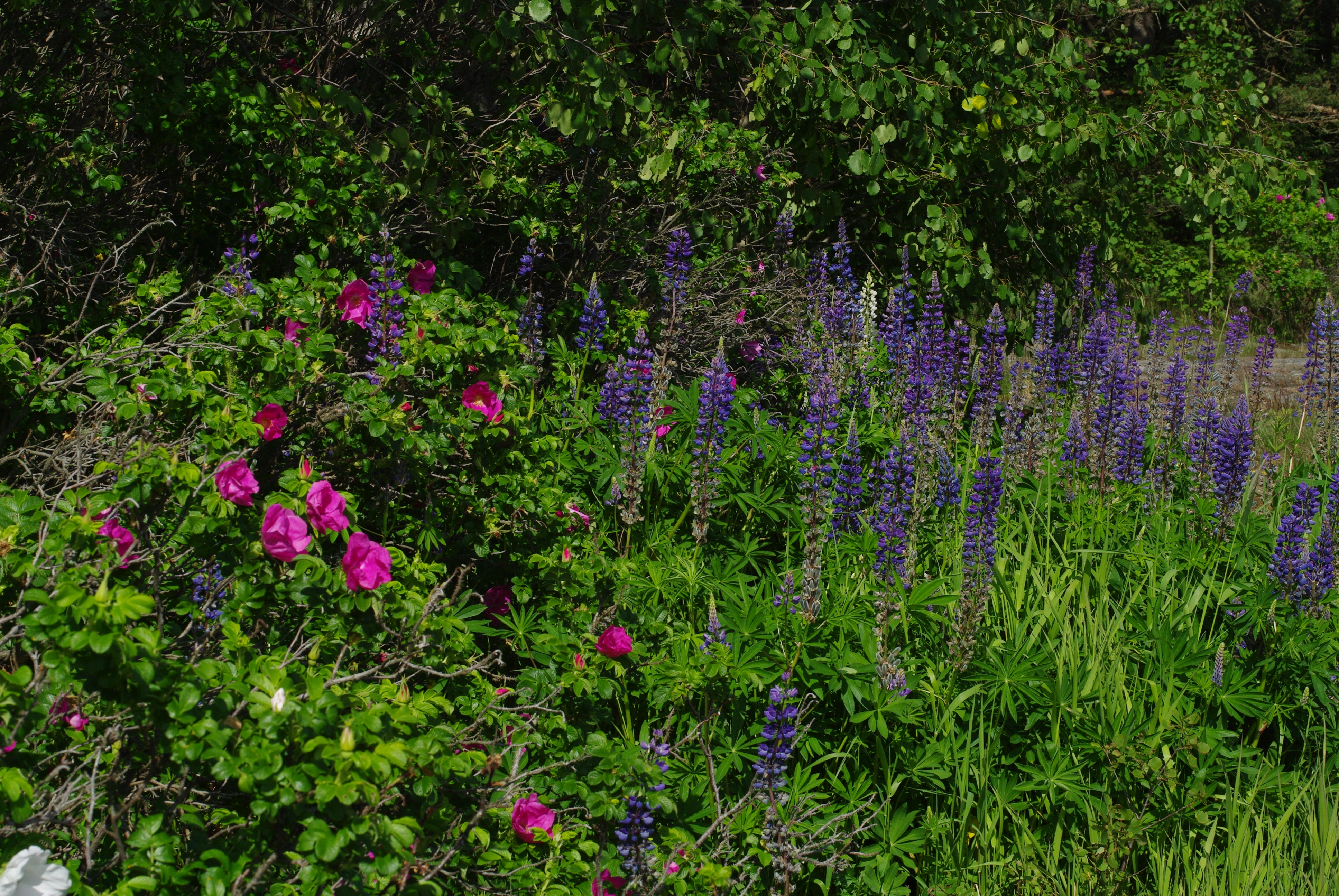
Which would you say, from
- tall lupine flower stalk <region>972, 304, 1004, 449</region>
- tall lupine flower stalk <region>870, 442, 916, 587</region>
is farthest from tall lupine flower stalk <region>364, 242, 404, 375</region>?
tall lupine flower stalk <region>972, 304, 1004, 449</region>

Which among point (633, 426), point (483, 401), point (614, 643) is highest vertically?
point (483, 401)

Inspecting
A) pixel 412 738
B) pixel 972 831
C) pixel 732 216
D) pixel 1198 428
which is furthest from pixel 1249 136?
pixel 412 738

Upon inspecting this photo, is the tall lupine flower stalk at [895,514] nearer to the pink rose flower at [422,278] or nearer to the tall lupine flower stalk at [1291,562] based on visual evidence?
the tall lupine flower stalk at [1291,562]

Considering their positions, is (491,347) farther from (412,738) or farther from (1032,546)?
(1032,546)

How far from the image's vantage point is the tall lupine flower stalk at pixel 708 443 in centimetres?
303

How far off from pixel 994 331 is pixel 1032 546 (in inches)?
41.9

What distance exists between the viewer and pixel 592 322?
3.66 m

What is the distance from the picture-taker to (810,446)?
2998 millimetres

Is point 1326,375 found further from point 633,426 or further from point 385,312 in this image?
point 385,312

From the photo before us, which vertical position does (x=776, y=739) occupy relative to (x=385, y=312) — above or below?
below

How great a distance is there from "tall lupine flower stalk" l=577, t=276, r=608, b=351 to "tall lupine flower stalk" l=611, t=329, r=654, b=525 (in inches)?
6.7

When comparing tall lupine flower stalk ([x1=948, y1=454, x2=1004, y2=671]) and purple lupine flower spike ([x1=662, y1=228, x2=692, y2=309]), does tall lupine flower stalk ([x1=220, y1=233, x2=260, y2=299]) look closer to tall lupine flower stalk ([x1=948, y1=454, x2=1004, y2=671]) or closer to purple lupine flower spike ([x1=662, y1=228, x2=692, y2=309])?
purple lupine flower spike ([x1=662, y1=228, x2=692, y2=309])

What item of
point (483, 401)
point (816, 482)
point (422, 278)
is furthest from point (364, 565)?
point (422, 278)

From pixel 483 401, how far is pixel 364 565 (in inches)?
31.7
